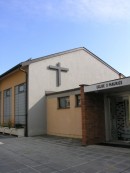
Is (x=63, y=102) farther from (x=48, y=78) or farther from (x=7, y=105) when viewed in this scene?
(x=7, y=105)

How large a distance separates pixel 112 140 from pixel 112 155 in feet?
11.6

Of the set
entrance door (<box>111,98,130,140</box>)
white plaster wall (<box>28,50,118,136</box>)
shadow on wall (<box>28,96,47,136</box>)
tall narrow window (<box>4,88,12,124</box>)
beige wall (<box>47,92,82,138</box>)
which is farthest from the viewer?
tall narrow window (<box>4,88,12,124</box>)

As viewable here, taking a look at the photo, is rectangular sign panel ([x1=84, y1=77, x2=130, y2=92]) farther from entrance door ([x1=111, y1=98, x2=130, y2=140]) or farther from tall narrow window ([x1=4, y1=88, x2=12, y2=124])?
tall narrow window ([x1=4, y1=88, x2=12, y2=124])

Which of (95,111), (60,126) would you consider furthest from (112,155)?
(60,126)

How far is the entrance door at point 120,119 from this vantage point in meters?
11.9

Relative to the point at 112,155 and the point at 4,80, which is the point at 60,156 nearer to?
the point at 112,155

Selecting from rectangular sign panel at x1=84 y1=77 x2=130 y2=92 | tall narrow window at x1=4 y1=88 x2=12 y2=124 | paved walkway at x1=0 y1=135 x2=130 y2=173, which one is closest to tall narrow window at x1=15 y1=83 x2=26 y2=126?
tall narrow window at x1=4 y1=88 x2=12 y2=124

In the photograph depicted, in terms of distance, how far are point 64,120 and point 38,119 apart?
258cm

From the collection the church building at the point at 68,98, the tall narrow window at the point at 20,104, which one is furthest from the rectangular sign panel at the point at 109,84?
the tall narrow window at the point at 20,104

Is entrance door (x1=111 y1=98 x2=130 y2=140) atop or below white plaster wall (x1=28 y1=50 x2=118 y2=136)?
below

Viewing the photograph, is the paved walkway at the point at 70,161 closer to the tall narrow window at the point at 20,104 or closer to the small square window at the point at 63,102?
the small square window at the point at 63,102

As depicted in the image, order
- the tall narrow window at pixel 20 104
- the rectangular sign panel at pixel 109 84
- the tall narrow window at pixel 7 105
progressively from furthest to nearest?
1. the tall narrow window at pixel 7 105
2. the tall narrow window at pixel 20 104
3. the rectangular sign panel at pixel 109 84

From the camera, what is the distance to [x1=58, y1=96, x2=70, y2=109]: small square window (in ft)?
48.3

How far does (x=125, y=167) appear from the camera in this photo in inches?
269
